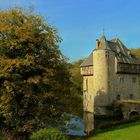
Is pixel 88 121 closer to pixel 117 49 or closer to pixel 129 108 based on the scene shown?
pixel 129 108

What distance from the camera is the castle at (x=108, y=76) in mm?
51250

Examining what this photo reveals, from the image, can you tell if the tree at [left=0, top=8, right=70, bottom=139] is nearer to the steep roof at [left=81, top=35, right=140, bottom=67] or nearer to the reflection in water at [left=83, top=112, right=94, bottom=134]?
the reflection in water at [left=83, top=112, right=94, bottom=134]

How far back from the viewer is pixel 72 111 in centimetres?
3002

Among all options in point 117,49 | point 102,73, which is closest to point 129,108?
point 102,73

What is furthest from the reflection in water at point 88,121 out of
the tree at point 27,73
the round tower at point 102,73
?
the tree at point 27,73

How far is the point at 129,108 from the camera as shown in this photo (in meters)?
48.4

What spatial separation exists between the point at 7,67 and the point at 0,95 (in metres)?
2.24

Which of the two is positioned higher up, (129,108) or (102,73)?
(102,73)

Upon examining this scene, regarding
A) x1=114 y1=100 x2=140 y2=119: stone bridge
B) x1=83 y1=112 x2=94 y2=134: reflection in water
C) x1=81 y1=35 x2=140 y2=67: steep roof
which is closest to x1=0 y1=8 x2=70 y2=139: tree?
x1=83 y1=112 x2=94 y2=134: reflection in water

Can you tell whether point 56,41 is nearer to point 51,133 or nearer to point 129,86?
point 51,133

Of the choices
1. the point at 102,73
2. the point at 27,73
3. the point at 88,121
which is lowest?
the point at 88,121

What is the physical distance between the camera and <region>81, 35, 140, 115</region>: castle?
168 feet

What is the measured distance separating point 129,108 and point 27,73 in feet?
79.2

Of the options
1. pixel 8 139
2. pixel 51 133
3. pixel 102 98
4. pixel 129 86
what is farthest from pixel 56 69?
pixel 129 86
